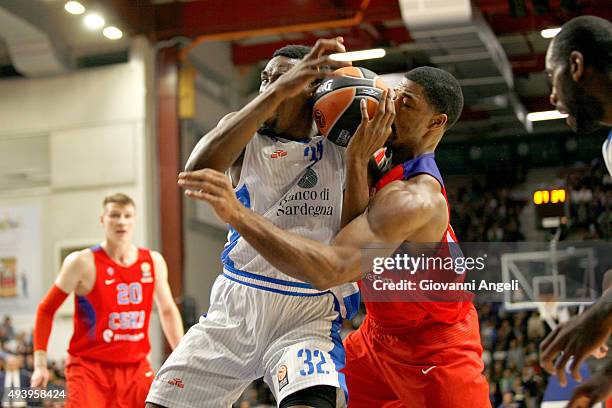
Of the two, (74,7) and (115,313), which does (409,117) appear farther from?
(74,7)

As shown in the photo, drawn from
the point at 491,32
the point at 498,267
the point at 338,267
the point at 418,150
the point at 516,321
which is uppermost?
the point at 491,32

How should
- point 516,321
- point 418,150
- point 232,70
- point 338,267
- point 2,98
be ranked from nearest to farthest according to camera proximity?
point 338,267 → point 418,150 → point 516,321 → point 232,70 → point 2,98

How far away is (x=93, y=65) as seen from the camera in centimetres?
783

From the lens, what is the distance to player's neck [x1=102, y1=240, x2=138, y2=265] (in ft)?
15.8

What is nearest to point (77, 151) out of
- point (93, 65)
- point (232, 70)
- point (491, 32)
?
point (93, 65)

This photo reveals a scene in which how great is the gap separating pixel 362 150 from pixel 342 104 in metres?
0.22

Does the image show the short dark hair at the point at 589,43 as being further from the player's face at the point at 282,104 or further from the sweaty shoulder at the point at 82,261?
the sweaty shoulder at the point at 82,261

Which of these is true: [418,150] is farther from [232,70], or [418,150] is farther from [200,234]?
[200,234]

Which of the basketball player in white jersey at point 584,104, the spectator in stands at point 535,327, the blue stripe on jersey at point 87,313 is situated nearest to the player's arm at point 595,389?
the basketball player in white jersey at point 584,104

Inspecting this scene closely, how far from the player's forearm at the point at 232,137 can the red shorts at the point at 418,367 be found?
913 millimetres

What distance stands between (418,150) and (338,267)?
0.65 m

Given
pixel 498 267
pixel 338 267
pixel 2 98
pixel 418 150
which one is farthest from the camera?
pixel 2 98

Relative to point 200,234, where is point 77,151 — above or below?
above

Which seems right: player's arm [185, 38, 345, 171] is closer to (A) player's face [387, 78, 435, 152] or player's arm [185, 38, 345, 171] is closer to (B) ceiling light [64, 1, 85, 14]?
(A) player's face [387, 78, 435, 152]
